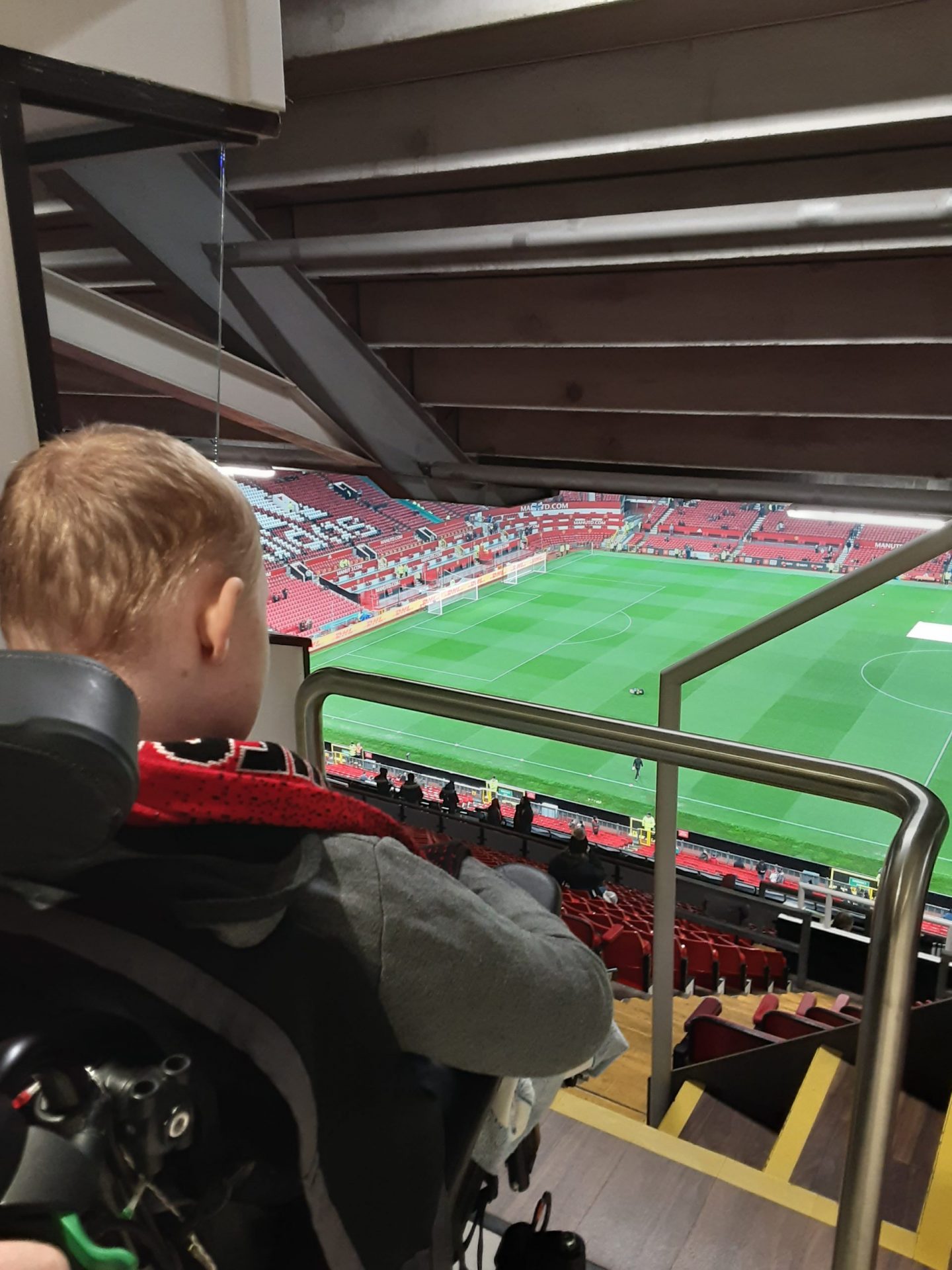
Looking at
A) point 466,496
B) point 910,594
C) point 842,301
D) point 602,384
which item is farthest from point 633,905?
point 910,594

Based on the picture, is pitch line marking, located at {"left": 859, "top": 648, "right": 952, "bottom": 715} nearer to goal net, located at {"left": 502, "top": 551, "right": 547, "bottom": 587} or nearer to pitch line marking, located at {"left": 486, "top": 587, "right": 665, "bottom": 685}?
pitch line marking, located at {"left": 486, "top": 587, "right": 665, "bottom": 685}

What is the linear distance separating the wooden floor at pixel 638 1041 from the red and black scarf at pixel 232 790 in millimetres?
1518

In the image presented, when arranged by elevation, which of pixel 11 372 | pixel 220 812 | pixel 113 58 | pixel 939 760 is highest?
pixel 113 58

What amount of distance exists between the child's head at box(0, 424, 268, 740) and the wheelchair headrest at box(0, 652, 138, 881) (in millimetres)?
155

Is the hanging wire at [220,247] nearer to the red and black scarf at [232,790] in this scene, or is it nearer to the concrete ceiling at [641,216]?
the concrete ceiling at [641,216]

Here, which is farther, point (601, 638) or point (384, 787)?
point (601, 638)

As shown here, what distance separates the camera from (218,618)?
542 millimetres

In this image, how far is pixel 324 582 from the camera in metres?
23.1

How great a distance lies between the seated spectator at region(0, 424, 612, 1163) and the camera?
0.46 meters

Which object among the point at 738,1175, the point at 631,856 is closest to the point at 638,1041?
the point at 738,1175

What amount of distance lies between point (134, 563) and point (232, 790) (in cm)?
15

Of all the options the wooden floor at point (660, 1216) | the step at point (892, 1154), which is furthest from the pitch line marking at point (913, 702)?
the wooden floor at point (660, 1216)

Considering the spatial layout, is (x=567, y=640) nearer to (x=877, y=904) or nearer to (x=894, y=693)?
(x=894, y=693)

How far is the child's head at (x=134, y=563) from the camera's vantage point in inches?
19.9
